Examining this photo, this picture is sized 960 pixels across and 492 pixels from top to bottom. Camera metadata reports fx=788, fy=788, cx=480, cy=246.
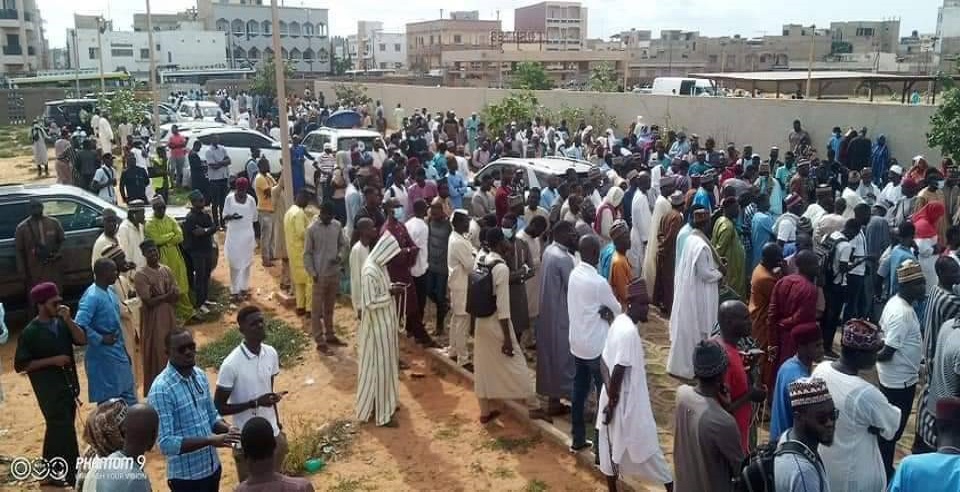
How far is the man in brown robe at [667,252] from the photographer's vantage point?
8.73 m

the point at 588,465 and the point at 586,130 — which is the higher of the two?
the point at 586,130

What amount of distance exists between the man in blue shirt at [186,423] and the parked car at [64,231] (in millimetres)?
5740

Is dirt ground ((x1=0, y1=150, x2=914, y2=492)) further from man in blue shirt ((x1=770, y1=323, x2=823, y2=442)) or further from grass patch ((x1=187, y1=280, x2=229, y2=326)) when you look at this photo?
grass patch ((x1=187, y1=280, x2=229, y2=326))

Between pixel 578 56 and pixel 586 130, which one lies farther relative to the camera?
pixel 578 56

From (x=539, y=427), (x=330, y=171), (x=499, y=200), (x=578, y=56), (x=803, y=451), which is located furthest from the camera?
(x=578, y=56)

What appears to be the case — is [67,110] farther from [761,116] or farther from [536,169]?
[761,116]

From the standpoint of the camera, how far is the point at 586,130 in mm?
19516

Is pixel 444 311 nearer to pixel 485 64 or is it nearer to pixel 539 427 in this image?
pixel 539 427

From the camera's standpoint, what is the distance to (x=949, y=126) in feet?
40.9

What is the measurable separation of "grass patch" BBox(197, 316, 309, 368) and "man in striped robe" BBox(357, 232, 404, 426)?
6.06 ft

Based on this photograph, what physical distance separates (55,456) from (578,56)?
52.5 metres

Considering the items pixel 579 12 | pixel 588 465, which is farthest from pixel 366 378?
pixel 579 12

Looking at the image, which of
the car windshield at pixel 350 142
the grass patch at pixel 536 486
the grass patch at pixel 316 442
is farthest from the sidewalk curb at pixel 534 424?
the car windshield at pixel 350 142

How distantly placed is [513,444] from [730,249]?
3045 millimetres
